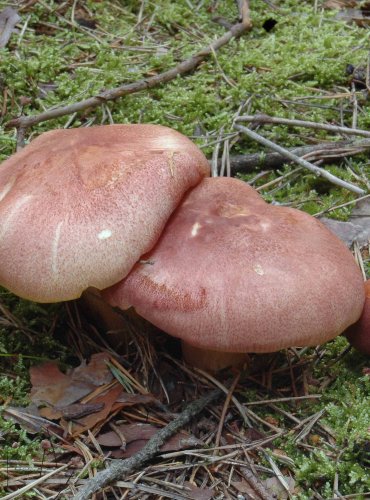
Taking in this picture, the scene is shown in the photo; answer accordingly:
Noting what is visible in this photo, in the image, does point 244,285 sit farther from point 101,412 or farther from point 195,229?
point 101,412

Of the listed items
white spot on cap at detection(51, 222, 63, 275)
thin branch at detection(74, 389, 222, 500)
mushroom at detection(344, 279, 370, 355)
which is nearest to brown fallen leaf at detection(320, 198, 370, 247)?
mushroom at detection(344, 279, 370, 355)

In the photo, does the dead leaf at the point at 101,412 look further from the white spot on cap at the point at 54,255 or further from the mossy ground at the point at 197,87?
the white spot on cap at the point at 54,255

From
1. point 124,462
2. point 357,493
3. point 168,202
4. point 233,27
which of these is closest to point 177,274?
point 168,202

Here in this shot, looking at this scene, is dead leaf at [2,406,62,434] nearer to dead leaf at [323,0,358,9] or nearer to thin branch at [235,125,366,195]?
thin branch at [235,125,366,195]

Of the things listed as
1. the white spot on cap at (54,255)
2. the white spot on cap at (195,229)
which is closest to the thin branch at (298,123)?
the white spot on cap at (195,229)

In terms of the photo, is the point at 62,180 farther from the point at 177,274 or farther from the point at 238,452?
the point at 238,452

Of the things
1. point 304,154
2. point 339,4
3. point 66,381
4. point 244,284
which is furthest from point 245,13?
point 66,381
